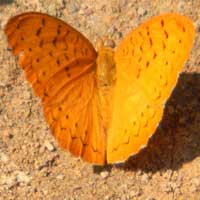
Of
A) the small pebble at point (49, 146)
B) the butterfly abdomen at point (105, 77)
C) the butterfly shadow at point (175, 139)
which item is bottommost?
the small pebble at point (49, 146)

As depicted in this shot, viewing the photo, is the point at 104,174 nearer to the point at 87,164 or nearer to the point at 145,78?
the point at 87,164

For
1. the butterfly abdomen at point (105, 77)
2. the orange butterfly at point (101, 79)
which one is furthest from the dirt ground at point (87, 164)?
the butterfly abdomen at point (105, 77)

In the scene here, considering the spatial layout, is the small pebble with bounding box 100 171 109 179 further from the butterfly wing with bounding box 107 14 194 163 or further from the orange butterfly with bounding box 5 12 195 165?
the butterfly wing with bounding box 107 14 194 163

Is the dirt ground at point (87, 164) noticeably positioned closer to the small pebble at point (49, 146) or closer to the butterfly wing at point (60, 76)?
the small pebble at point (49, 146)

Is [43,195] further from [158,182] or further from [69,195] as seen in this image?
[158,182]

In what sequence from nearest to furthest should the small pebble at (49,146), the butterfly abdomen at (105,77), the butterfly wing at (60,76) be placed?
the butterfly wing at (60,76) → the butterfly abdomen at (105,77) → the small pebble at (49,146)

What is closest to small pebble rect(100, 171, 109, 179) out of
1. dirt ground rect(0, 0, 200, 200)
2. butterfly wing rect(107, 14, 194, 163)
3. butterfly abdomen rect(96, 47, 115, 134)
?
dirt ground rect(0, 0, 200, 200)

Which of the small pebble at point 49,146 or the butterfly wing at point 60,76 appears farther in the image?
the small pebble at point 49,146

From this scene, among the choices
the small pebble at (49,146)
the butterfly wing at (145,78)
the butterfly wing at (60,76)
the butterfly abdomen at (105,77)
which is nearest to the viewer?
the butterfly wing at (145,78)
